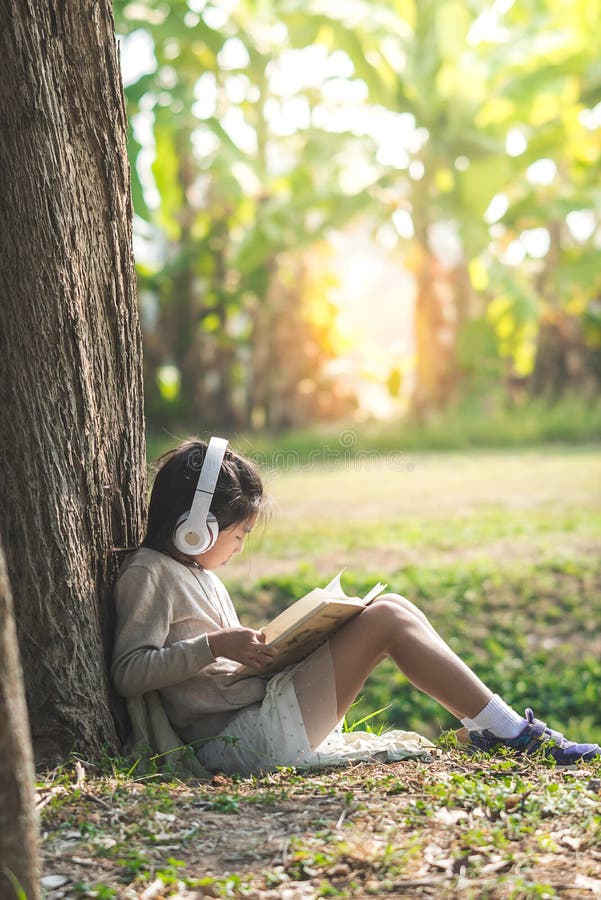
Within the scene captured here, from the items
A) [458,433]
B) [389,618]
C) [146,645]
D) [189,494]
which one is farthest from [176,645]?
[458,433]

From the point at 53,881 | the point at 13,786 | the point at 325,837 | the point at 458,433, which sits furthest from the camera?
the point at 458,433

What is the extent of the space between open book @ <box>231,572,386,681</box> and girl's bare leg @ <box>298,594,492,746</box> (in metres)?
0.05

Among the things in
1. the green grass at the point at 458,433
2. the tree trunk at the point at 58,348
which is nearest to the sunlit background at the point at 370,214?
the green grass at the point at 458,433

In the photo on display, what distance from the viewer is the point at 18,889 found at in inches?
79.4

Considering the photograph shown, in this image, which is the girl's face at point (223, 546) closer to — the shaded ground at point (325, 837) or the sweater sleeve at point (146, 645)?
the sweater sleeve at point (146, 645)

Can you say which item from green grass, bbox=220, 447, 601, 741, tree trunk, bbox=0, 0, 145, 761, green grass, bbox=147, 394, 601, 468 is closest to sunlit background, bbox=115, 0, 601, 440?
green grass, bbox=147, 394, 601, 468

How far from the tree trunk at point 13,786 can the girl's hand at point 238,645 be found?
0.97 meters

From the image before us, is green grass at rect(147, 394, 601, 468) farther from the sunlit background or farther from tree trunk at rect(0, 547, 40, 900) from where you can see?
tree trunk at rect(0, 547, 40, 900)

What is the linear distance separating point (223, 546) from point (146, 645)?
411 millimetres

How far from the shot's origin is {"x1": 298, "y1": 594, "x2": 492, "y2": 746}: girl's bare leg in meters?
3.18

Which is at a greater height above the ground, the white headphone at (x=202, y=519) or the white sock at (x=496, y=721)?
the white headphone at (x=202, y=519)

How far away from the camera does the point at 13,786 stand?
2016 millimetres

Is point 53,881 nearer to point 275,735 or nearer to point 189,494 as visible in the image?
point 275,735

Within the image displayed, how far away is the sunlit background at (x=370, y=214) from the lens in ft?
40.5
